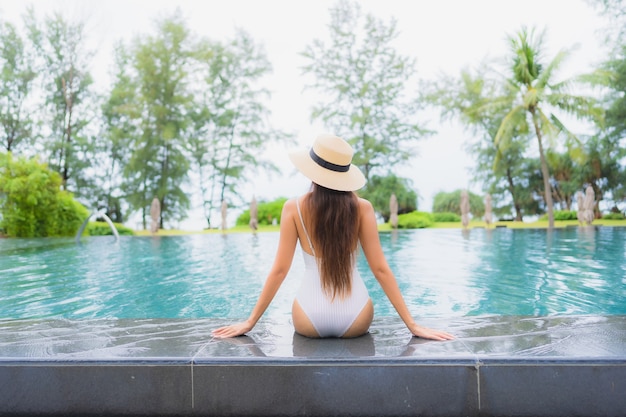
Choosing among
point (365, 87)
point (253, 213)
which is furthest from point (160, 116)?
point (365, 87)

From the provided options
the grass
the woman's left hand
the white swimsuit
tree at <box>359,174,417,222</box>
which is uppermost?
tree at <box>359,174,417,222</box>

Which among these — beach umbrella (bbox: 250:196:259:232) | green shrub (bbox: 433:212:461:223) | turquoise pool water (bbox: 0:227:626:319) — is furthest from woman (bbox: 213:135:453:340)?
green shrub (bbox: 433:212:461:223)

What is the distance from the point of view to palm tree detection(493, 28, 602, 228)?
1998cm

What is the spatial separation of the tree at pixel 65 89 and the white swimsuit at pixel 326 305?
Answer: 25968 millimetres

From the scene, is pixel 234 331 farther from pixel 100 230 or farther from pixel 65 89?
pixel 65 89

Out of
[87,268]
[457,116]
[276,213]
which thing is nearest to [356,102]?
[457,116]

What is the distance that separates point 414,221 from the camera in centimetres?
2338

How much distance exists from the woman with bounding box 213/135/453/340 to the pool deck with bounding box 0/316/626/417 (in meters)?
0.23

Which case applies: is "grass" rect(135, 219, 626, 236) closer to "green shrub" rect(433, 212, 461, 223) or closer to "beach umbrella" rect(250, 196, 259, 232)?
"beach umbrella" rect(250, 196, 259, 232)

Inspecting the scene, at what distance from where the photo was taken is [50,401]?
1973 mm

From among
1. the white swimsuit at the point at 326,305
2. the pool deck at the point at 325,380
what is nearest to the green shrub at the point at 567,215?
the pool deck at the point at 325,380

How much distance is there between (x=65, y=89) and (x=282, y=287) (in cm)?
2393

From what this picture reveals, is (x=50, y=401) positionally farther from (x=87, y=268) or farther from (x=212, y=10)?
(x=212, y=10)

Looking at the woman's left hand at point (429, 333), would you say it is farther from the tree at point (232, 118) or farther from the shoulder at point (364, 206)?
the tree at point (232, 118)
